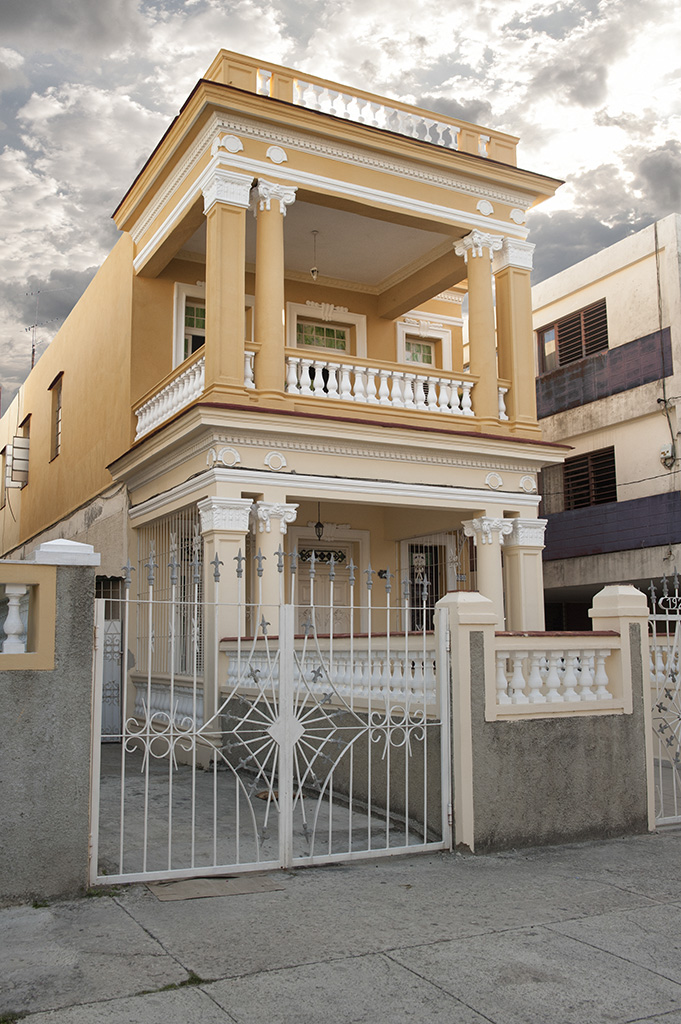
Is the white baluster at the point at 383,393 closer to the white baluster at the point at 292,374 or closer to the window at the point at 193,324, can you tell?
A: the white baluster at the point at 292,374

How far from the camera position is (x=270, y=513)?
11.2m

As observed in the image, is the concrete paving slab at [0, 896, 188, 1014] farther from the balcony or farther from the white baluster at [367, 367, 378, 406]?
the white baluster at [367, 367, 378, 406]

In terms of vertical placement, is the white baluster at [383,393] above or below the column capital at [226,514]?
above

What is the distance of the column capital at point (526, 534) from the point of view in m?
13.1

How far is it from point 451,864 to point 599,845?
144 centimetres

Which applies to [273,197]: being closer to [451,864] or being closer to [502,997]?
[451,864]

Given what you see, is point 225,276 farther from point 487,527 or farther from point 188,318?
point 487,527

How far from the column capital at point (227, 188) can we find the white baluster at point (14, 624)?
741 cm

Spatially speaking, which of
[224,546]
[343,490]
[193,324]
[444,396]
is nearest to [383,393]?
[444,396]

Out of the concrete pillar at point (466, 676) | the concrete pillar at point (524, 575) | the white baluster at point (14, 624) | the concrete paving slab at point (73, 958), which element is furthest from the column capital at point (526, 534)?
the concrete paving slab at point (73, 958)

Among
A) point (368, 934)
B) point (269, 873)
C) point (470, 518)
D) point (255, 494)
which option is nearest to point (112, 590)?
point (255, 494)

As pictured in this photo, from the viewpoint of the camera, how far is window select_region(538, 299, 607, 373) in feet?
63.2

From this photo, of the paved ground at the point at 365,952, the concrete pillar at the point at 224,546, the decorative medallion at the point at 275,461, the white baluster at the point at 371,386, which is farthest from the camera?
the white baluster at the point at 371,386

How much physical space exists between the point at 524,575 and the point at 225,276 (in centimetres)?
575
